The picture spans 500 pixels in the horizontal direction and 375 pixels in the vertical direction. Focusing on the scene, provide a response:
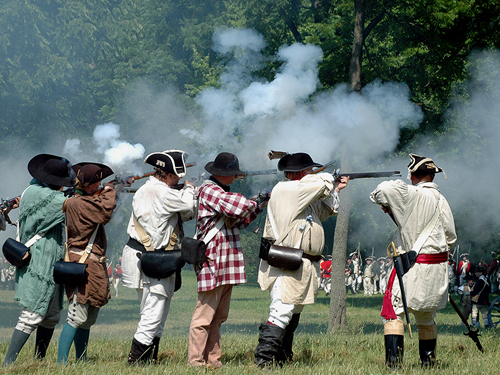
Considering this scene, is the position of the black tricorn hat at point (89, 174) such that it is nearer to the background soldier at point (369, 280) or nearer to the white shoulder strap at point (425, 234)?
the white shoulder strap at point (425, 234)

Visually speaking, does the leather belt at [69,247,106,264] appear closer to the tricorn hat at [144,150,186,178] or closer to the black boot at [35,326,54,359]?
the black boot at [35,326,54,359]

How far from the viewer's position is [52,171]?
219 inches

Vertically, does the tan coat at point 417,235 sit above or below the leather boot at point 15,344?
above

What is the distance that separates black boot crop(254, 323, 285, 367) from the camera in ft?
16.6

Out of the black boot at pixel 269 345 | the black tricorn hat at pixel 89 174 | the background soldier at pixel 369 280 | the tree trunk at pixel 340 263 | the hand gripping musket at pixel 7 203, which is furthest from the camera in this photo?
the background soldier at pixel 369 280

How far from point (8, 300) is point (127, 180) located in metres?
16.4

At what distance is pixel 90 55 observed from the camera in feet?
96.1

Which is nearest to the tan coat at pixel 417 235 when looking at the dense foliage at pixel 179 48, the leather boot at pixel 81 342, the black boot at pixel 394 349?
the black boot at pixel 394 349

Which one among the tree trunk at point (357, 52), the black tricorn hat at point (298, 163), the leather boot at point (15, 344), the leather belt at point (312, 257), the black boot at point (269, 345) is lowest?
the leather boot at point (15, 344)

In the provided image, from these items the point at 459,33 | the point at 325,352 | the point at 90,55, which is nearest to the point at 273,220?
the point at 325,352

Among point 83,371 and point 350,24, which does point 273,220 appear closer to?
point 83,371

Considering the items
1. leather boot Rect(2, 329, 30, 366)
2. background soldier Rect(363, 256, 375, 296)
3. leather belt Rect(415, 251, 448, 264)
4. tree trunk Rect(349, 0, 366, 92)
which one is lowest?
leather boot Rect(2, 329, 30, 366)

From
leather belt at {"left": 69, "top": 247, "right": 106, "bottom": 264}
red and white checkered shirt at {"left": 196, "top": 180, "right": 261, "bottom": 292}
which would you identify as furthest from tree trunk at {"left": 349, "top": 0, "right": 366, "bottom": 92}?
leather belt at {"left": 69, "top": 247, "right": 106, "bottom": 264}

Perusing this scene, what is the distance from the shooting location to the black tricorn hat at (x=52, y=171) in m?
5.55
